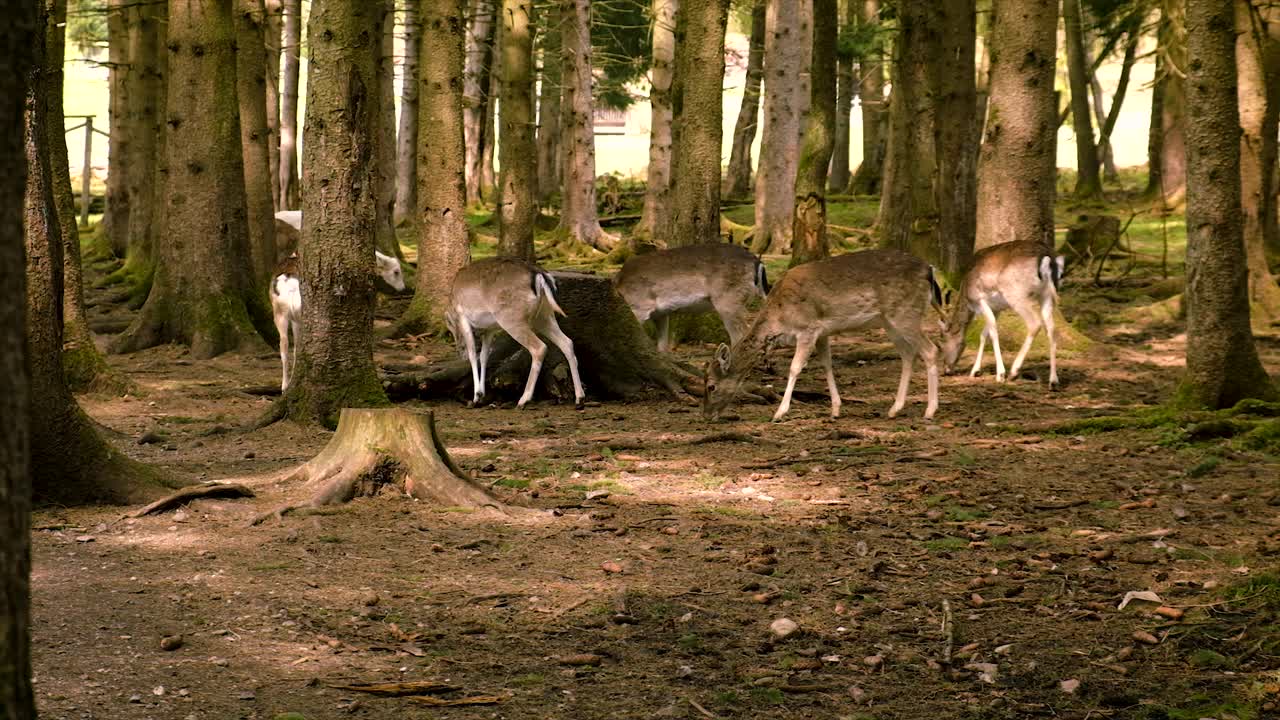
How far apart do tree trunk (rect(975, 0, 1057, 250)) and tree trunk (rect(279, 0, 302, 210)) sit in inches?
624

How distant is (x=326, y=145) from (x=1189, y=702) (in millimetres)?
7339

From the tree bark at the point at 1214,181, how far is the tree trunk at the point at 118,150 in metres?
19.0

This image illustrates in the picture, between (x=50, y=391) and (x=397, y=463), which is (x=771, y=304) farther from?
(x=50, y=391)

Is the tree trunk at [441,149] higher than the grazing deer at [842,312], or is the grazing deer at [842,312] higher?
the tree trunk at [441,149]

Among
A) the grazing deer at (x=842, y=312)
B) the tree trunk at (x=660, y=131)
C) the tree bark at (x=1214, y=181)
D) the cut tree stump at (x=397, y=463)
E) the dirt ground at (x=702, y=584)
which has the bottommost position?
the dirt ground at (x=702, y=584)

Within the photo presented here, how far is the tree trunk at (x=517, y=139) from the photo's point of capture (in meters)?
19.8

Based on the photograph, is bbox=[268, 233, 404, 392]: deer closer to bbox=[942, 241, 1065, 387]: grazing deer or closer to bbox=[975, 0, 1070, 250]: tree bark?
bbox=[942, 241, 1065, 387]: grazing deer

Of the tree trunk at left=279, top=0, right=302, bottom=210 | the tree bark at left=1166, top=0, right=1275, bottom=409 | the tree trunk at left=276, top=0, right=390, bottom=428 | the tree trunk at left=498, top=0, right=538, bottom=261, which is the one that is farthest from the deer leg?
the tree trunk at left=279, top=0, right=302, bottom=210

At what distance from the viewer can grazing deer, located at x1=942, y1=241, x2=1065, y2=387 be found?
46.2ft

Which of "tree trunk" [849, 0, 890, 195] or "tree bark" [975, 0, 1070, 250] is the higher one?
"tree trunk" [849, 0, 890, 195]

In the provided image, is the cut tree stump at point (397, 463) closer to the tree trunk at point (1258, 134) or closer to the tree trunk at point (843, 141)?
the tree trunk at point (1258, 134)

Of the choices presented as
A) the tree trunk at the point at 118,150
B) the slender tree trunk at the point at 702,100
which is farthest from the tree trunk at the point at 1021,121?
the tree trunk at the point at 118,150

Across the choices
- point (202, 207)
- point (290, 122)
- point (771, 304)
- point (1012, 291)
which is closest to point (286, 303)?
point (202, 207)

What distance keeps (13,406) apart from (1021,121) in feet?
44.0
